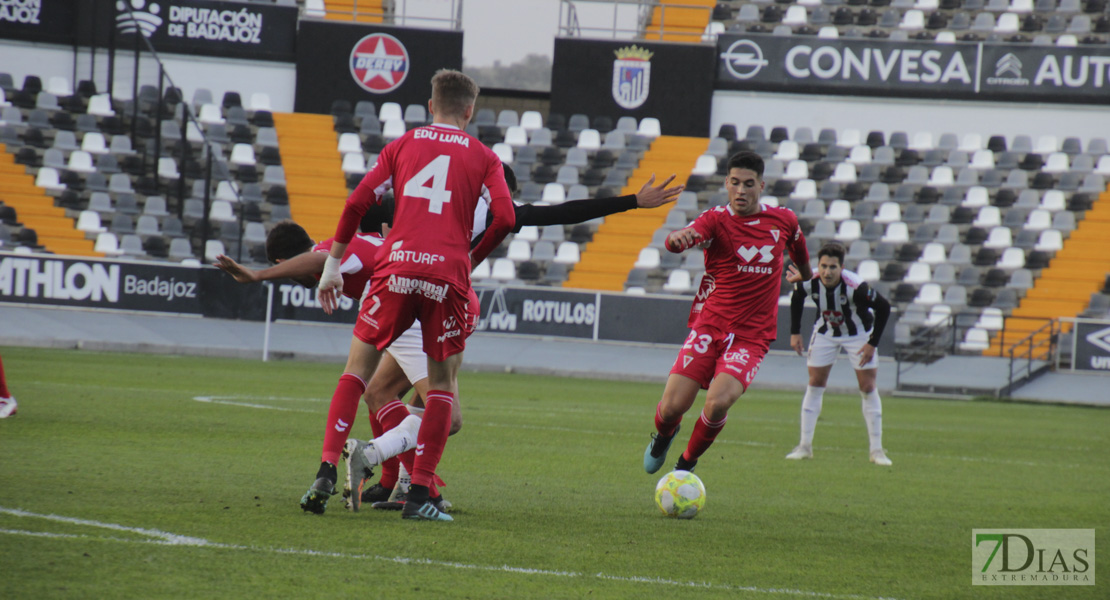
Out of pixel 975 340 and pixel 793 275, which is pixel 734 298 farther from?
pixel 975 340

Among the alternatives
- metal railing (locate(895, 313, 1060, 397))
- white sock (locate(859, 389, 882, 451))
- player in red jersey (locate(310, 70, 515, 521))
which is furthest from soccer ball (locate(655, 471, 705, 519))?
metal railing (locate(895, 313, 1060, 397))

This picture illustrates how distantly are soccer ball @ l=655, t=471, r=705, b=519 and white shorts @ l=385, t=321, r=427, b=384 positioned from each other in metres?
1.54

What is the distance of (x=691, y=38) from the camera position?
28.6 metres

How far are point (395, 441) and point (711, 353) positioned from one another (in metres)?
2.52

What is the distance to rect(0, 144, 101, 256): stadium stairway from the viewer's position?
2309cm

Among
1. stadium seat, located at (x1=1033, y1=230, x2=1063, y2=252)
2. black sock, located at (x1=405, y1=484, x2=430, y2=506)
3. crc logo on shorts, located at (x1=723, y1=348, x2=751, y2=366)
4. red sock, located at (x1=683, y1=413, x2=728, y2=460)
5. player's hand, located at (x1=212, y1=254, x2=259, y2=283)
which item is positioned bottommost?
black sock, located at (x1=405, y1=484, x2=430, y2=506)

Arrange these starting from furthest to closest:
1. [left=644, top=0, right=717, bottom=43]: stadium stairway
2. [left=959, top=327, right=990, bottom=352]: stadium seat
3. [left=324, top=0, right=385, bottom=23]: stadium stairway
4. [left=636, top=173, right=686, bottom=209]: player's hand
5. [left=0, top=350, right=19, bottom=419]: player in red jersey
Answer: [left=644, top=0, right=717, bottom=43]: stadium stairway, [left=324, top=0, right=385, bottom=23]: stadium stairway, [left=959, top=327, right=990, bottom=352]: stadium seat, [left=0, top=350, right=19, bottom=419]: player in red jersey, [left=636, top=173, right=686, bottom=209]: player's hand

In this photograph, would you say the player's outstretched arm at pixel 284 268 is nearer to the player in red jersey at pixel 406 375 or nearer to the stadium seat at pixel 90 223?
the player in red jersey at pixel 406 375

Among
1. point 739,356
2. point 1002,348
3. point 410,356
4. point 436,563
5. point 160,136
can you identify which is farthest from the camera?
point 160,136

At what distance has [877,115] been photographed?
28.0 m

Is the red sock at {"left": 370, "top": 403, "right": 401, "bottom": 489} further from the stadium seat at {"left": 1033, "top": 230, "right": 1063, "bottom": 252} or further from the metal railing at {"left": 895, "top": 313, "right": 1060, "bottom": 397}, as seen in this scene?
the stadium seat at {"left": 1033, "top": 230, "right": 1063, "bottom": 252}

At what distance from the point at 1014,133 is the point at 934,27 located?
3616mm

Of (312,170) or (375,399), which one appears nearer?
(375,399)

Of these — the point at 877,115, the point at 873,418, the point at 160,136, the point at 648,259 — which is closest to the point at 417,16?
the point at 160,136
